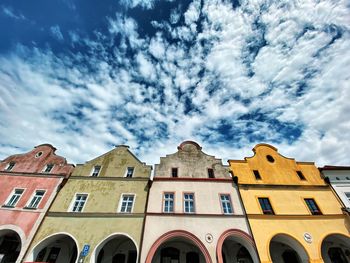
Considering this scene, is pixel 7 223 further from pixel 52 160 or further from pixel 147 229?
pixel 147 229

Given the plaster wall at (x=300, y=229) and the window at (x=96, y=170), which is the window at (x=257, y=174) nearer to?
the plaster wall at (x=300, y=229)

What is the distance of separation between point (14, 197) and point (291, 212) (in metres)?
24.3

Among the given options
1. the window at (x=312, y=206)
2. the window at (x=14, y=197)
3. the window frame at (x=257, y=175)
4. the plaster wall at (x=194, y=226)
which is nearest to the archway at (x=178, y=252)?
the plaster wall at (x=194, y=226)

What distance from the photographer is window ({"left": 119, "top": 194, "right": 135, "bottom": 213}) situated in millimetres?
15278

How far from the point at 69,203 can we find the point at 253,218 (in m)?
15.6

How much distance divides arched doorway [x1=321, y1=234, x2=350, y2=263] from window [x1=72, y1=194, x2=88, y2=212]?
2093cm

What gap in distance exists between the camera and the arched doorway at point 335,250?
15.2 m

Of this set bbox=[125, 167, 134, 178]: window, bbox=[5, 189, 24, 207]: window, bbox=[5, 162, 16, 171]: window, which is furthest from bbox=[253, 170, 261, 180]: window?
bbox=[5, 162, 16, 171]: window

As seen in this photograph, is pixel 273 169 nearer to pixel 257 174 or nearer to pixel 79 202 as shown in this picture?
pixel 257 174

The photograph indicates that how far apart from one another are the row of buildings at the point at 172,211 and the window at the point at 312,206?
8 cm

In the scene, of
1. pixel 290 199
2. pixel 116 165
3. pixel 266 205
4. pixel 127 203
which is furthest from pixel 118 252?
pixel 290 199

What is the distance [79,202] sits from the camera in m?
15.8

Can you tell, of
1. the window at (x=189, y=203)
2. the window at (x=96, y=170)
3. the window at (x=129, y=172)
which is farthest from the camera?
the window at (x=96, y=170)

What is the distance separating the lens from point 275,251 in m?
15.4
